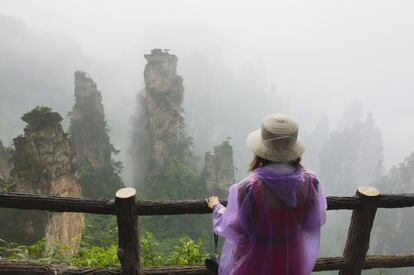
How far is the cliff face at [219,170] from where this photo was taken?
31281mm

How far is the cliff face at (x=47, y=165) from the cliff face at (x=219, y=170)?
615 inches

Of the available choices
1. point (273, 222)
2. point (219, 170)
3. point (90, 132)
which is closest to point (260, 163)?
point (273, 222)

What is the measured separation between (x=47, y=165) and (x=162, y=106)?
19573mm

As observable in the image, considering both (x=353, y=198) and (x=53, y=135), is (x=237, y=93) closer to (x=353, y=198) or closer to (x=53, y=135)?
(x=53, y=135)

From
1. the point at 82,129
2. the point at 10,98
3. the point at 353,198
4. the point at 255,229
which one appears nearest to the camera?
the point at 255,229

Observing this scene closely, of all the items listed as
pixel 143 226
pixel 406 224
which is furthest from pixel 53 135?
pixel 406 224

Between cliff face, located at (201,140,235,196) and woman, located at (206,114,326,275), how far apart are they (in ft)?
94.8

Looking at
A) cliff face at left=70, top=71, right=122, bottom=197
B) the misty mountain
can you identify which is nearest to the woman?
cliff face at left=70, top=71, right=122, bottom=197

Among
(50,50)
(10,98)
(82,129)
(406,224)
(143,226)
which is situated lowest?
(406,224)

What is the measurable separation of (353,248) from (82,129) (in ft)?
99.4

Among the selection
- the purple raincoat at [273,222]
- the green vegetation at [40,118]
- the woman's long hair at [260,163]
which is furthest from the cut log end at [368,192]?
the green vegetation at [40,118]

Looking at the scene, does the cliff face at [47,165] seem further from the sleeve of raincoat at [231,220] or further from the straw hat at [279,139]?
the straw hat at [279,139]

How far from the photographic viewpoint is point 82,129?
3131 centimetres

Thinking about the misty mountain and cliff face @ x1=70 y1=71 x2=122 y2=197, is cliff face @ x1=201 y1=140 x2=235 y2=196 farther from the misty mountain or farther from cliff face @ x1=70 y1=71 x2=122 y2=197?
the misty mountain
